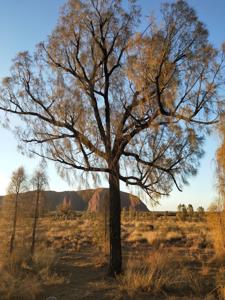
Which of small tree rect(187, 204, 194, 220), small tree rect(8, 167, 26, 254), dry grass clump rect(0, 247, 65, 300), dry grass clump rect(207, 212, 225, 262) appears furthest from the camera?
small tree rect(187, 204, 194, 220)

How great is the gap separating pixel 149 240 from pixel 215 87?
19.8m

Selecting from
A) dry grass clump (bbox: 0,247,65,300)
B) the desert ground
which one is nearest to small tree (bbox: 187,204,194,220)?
the desert ground

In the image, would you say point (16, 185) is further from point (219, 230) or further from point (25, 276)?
point (219, 230)

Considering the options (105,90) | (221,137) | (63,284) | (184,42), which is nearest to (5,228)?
(63,284)

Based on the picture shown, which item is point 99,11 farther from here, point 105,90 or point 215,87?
point 215,87

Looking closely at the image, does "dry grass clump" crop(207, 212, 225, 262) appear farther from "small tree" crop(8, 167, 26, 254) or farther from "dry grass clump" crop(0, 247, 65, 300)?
"small tree" crop(8, 167, 26, 254)

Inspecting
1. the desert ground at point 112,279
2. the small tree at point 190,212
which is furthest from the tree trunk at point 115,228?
the small tree at point 190,212

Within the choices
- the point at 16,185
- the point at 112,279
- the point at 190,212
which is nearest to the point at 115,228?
the point at 112,279

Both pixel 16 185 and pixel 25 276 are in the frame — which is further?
pixel 16 185

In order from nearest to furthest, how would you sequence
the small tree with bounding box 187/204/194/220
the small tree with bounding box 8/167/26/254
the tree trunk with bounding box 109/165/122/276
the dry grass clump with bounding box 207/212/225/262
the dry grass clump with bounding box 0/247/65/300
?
1. the dry grass clump with bounding box 0/247/65/300
2. the tree trunk with bounding box 109/165/122/276
3. the dry grass clump with bounding box 207/212/225/262
4. the small tree with bounding box 8/167/26/254
5. the small tree with bounding box 187/204/194/220

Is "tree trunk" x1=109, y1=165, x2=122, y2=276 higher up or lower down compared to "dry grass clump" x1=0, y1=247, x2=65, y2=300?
higher up

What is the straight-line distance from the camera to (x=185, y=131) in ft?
40.9

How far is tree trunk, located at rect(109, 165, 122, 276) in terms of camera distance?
13.5 m

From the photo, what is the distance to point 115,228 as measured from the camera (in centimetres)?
1380
